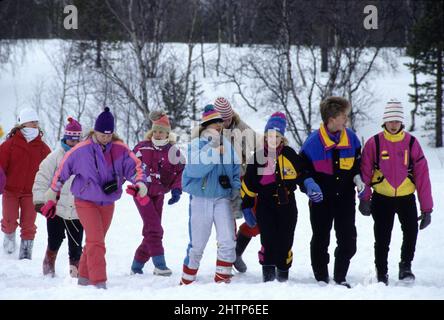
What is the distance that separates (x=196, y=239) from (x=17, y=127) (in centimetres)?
328

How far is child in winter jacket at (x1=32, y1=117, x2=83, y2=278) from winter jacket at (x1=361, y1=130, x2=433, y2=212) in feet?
10.3

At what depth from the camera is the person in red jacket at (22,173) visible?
25.3ft

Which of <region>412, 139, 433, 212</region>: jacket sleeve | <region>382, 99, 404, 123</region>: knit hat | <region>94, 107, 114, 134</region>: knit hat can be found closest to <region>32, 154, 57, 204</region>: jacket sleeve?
<region>94, 107, 114, 134</region>: knit hat

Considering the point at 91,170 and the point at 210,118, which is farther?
the point at 210,118

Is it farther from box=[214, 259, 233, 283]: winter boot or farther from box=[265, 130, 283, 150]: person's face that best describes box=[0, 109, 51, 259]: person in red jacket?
box=[265, 130, 283, 150]: person's face

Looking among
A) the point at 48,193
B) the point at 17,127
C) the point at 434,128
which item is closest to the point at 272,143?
the point at 48,193

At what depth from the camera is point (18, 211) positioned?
7.98 metres

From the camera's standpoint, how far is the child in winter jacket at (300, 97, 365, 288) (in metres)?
5.75

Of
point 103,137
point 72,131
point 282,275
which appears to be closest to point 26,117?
point 72,131

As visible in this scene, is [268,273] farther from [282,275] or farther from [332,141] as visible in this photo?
[332,141]

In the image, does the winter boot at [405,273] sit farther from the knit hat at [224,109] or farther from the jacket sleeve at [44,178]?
the jacket sleeve at [44,178]

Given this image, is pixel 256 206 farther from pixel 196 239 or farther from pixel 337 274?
pixel 337 274

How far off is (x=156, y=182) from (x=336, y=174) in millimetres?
2118

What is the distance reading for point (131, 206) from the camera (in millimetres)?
10031
